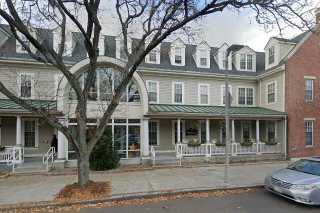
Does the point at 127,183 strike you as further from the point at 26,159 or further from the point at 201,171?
the point at 26,159

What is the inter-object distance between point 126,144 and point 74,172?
13.4 ft

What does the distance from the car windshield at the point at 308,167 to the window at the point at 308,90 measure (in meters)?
11.7

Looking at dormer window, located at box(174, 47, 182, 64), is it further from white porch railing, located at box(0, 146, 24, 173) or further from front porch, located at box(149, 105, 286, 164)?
white porch railing, located at box(0, 146, 24, 173)

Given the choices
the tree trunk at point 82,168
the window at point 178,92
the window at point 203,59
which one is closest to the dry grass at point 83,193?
the tree trunk at point 82,168

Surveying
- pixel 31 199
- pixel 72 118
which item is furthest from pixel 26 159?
pixel 31 199

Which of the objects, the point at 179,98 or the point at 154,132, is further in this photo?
the point at 179,98

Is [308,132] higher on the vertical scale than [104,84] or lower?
lower

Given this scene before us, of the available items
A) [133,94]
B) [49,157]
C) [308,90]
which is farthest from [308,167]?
[49,157]

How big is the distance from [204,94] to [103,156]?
10041 mm

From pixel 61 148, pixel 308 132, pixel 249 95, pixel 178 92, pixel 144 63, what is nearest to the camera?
pixel 61 148

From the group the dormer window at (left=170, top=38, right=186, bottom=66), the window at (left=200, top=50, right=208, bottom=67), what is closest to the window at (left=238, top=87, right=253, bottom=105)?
the window at (left=200, top=50, right=208, bottom=67)

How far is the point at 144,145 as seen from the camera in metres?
16.7

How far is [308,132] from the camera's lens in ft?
67.0

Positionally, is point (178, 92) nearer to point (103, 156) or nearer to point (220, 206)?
point (103, 156)
